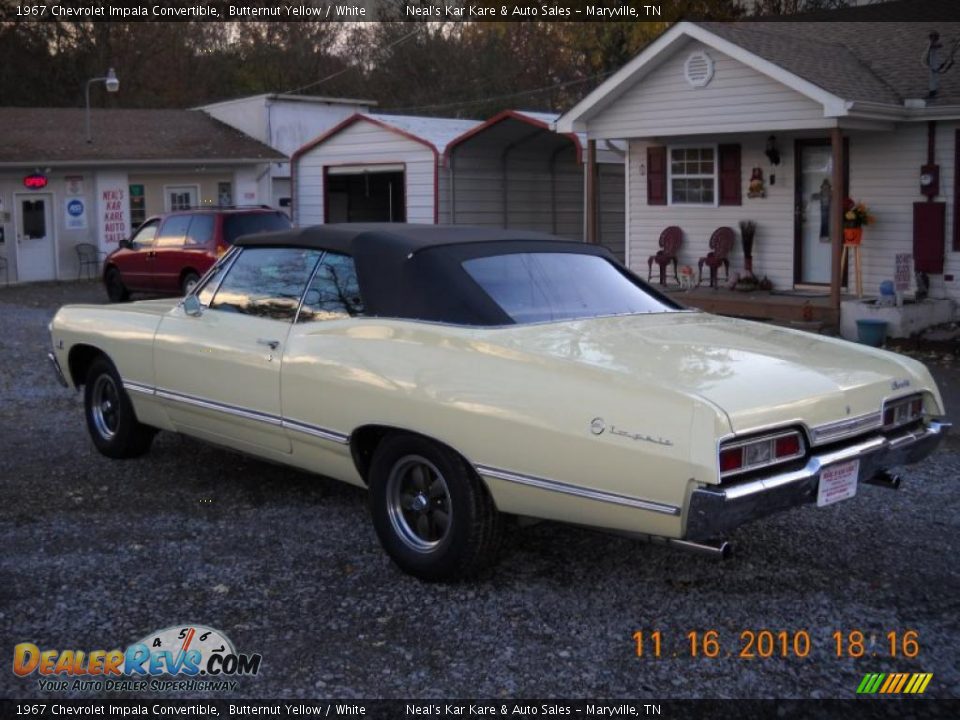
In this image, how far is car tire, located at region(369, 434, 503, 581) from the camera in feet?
15.4

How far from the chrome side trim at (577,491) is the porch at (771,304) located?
9748mm

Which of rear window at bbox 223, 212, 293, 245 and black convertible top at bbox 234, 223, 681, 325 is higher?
rear window at bbox 223, 212, 293, 245

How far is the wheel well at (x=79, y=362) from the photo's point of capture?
24.0ft

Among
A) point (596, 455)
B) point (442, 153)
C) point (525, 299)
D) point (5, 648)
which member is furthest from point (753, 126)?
point (5, 648)

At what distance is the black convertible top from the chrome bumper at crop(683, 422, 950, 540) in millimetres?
1384

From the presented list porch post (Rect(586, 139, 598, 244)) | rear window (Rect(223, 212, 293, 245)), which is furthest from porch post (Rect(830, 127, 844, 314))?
rear window (Rect(223, 212, 293, 245))

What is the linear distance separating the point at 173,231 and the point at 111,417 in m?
11.4

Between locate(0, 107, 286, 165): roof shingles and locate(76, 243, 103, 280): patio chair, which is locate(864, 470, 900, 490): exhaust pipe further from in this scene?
locate(76, 243, 103, 280): patio chair

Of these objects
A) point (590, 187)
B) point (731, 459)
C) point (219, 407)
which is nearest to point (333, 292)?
point (219, 407)

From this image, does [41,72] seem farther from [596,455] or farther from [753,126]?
[596,455]

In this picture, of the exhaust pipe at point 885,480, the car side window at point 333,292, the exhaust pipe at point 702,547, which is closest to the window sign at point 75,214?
the car side window at point 333,292

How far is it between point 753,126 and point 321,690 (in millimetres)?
11942

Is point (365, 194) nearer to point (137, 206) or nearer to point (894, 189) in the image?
point (137, 206)

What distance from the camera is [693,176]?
16766 mm
